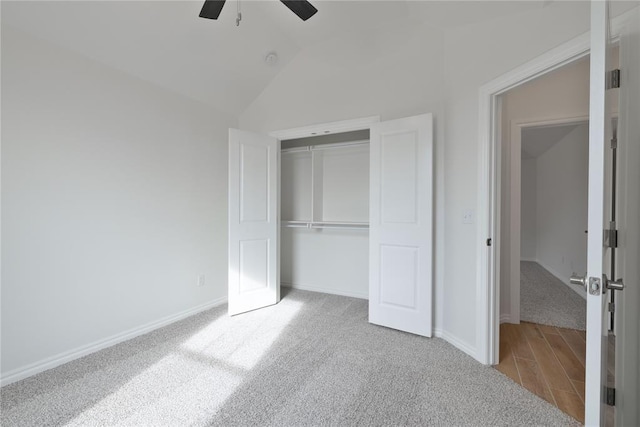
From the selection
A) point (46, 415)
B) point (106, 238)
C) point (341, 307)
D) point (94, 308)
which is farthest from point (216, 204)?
point (46, 415)

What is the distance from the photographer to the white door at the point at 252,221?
3.04 metres

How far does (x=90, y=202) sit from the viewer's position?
2.28 metres

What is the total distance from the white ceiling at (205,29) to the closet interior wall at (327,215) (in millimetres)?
1246

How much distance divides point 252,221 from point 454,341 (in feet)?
7.69

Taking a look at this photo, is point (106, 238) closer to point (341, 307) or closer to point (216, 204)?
point (216, 204)

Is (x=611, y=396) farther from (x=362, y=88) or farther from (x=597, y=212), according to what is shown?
(x=362, y=88)

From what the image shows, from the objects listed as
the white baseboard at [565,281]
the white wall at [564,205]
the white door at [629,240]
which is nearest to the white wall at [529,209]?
the white wall at [564,205]

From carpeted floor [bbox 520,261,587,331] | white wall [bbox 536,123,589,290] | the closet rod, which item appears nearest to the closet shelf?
the closet rod

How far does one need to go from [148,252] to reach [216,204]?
95 cm

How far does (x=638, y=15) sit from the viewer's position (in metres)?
1.24

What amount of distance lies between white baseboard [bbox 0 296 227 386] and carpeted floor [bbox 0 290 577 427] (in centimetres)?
6

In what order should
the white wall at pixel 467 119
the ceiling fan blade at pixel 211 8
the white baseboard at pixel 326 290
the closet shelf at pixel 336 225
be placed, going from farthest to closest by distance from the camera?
1. the white baseboard at pixel 326 290
2. the closet shelf at pixel 336 225
3. the white wall at pixel 467 119
4. the ceiling fan blade at pixel 211 8

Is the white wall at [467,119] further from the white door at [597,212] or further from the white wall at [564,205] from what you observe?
the white wall at [564,205]

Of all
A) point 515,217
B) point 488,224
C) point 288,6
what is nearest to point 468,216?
point 488,224
